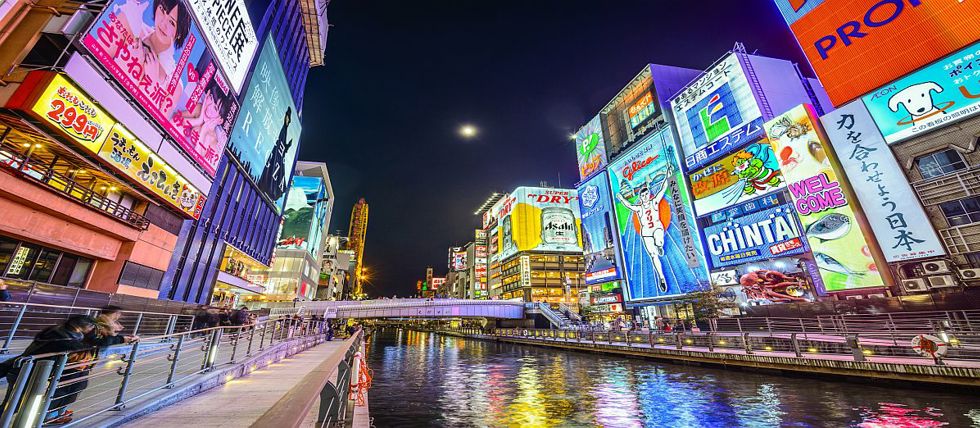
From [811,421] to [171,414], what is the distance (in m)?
13.7

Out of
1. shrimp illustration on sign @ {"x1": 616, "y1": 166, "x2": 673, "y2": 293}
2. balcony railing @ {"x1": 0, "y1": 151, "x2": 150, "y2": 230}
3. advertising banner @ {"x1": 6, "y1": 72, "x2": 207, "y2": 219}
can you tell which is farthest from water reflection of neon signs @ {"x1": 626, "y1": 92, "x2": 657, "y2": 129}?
balcony railing @ {"x1": 0, "y1": 151, "x2": 150, "y2": 230}

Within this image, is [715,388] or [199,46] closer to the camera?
[715,388]

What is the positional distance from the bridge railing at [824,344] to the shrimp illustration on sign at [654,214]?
79.1 ft

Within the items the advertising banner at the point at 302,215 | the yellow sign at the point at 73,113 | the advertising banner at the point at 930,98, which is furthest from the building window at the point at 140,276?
the advertising banner at the point at 930,98

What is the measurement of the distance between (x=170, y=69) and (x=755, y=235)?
49750mm

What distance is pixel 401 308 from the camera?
48562 mm

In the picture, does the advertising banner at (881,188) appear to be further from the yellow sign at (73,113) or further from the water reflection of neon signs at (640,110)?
the yellow sign at (73,113)

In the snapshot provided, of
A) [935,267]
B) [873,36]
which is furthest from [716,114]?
[935,267]

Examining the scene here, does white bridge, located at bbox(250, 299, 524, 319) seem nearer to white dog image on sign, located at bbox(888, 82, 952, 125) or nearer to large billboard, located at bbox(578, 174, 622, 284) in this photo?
large billboard, located at bbox(578, 174, 622, 284)

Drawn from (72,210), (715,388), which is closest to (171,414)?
(715,388)

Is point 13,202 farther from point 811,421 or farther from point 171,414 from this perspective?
point 811,421

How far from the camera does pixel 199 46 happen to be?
77.2ft

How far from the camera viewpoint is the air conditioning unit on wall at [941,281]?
2309cm

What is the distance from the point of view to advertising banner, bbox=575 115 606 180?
6470 centimetres
